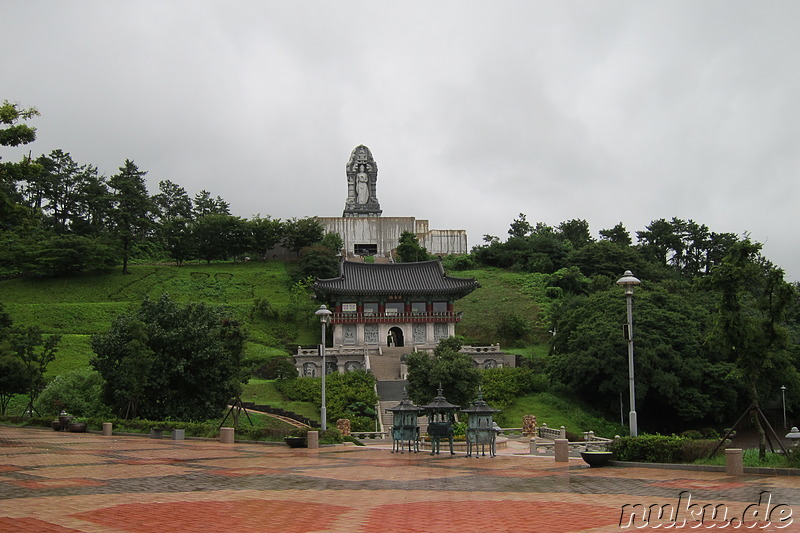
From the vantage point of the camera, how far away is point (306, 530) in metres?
10.2

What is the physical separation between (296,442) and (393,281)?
1356 inches

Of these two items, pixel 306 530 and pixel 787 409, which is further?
pixel 787 409

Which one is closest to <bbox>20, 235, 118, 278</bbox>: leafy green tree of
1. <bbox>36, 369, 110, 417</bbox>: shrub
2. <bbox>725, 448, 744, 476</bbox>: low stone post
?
<bbox>36, 369, 110, 417</bbox>: shrub

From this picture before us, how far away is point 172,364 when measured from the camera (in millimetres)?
33781

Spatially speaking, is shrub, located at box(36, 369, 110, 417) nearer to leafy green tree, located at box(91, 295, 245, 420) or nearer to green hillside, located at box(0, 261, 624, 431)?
leafy green tree, located at box(91, 295, 245, 420)

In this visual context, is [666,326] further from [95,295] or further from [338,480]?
[95,295]

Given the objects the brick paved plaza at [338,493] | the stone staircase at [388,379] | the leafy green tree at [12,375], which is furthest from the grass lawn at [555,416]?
the leafy green tree at [12,375]

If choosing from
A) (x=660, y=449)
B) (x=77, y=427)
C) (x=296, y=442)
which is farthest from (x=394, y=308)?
(x=660, y=449)

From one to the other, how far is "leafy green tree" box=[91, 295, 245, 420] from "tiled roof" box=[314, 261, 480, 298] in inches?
869

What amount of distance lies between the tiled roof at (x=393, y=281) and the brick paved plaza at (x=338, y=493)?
35.0 m

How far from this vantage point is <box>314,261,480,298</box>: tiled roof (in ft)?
190

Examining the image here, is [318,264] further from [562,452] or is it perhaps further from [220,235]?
[562,452]

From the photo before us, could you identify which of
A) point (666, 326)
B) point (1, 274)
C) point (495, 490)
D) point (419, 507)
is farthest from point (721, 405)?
point (1, 274)

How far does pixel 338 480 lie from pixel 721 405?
111 feet
